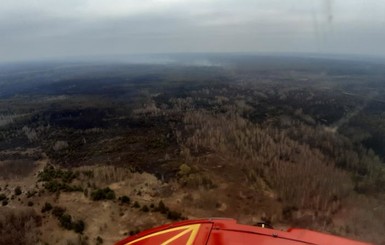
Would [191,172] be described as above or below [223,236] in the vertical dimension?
below

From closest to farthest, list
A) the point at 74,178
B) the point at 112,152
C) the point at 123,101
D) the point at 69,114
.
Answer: the point at 74,178 < the point at 112,152 < the point at 69,114 < the point at 123,101

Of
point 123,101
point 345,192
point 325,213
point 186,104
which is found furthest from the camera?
point 123,101

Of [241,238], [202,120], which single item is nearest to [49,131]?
[202,120]

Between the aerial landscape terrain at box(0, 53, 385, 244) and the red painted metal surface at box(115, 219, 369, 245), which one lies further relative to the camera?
the aerial landscape terrain at box(0, 53, 385, 244)

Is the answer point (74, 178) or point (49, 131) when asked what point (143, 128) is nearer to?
point (49, 131)

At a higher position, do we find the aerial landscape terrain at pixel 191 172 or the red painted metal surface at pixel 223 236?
the red painted metal surface at pixel 223 236

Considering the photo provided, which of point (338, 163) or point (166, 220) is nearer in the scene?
point (166, 220)

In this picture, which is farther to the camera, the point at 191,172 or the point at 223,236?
the point at 191,172

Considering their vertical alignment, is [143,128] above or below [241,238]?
below
